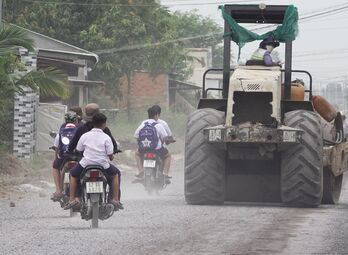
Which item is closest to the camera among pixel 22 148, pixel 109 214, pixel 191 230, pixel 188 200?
pixel 191 230

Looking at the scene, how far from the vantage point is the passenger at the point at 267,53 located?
17.6 m

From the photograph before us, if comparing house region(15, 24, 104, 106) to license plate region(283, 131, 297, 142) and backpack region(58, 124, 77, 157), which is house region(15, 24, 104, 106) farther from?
license plate region(283, 131, 297, 142)

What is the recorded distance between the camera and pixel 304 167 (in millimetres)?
16266

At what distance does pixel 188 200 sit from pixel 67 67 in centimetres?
2150

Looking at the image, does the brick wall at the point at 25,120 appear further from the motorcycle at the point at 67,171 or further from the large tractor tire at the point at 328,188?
the motorcycle at the point at 67,171

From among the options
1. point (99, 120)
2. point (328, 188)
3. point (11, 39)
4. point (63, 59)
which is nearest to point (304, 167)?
point (328, 188)

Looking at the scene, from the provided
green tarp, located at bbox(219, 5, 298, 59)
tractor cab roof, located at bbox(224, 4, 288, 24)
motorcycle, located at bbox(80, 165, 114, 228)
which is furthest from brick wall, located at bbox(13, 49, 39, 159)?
motorcycle, located at bbox(80, 165, 114, 228)

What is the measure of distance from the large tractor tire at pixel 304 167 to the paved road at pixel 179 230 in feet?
0.87

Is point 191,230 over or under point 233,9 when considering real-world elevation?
under

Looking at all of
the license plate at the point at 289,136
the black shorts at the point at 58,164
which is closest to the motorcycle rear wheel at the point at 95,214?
the black shorts at the point at 58,164

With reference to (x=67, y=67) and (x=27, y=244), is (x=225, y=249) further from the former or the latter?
(x=67, y=67)

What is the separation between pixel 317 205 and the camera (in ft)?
54.4

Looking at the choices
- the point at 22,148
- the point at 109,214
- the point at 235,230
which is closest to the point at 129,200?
the point at 109,214

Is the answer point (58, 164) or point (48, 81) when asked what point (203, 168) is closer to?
point (58, 164)
